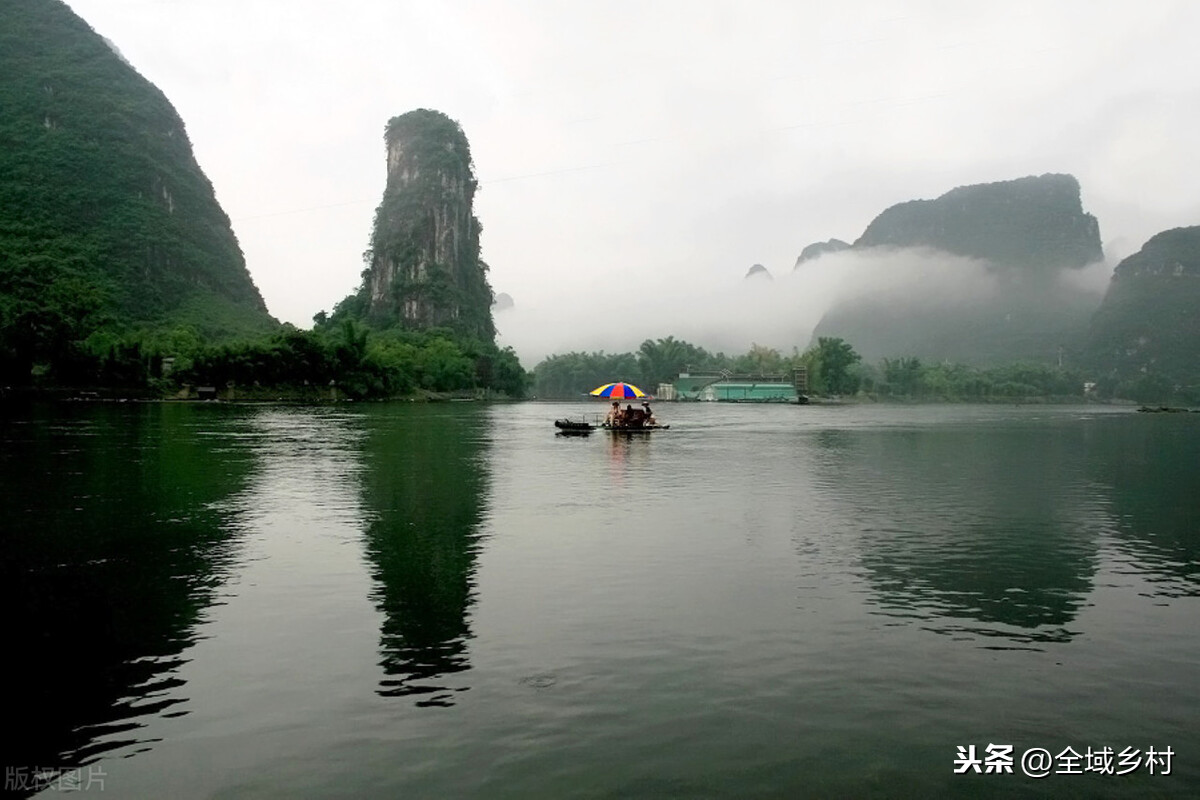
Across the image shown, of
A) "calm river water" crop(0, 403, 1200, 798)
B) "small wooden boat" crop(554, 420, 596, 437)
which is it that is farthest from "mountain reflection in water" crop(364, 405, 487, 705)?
"small wooden boat" crop(554, 420, 596, 437)

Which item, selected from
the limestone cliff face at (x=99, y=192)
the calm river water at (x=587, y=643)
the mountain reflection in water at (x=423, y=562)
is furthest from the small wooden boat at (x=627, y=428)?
the limestone cliff face at (x=99, y=192)

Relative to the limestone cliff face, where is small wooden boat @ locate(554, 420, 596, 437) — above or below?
below

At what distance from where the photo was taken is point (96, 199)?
162 meters

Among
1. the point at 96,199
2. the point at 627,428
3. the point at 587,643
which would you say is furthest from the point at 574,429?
the point at 96,199

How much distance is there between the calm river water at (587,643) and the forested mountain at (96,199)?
10715 cm

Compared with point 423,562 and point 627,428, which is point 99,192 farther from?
point 423,562

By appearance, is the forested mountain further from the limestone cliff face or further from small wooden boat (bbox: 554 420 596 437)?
small wooden boat (bbox: 554 420 596 437)

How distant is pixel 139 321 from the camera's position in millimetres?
145125

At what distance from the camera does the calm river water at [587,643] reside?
8.04 meters

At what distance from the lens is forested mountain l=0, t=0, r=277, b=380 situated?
137625 millimetres

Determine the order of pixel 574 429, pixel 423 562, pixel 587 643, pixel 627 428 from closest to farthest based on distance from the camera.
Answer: pixel 587 643 → pixel 423 562 → pixel 574 429 → pixel 627 428

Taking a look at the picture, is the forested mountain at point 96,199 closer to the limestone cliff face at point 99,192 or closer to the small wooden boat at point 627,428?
the limestone cliff face at point 99,192

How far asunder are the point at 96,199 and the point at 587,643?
610 ft

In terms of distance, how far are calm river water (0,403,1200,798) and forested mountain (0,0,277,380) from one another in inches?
4218
